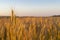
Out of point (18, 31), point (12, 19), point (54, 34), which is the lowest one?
point (54, 34)

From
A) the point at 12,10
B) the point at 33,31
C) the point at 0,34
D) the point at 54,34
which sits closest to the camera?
the point at 12,10

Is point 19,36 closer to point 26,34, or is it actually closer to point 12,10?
point 26,34

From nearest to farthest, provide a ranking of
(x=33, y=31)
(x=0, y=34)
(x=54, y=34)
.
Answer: (x=33, y=31)
(x=0, y=34)
(x=54, y=34)

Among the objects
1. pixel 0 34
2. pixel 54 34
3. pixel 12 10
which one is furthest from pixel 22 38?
pixel 54 34

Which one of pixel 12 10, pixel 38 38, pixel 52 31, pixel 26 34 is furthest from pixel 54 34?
pixel 12 10

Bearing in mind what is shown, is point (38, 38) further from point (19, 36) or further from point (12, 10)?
point (12, 10)

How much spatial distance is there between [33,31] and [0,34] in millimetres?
635

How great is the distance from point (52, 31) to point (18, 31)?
82 cm

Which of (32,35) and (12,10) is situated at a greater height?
(12,10)

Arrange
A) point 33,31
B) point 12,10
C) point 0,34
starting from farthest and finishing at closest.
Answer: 1. point 0,34
2. point 33,31
3. point 12,10

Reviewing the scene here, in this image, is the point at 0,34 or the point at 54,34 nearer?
the point at 0,34

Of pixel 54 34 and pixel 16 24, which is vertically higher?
pixel 16 24

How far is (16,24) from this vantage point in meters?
2.46

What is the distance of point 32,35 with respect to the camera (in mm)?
2553
